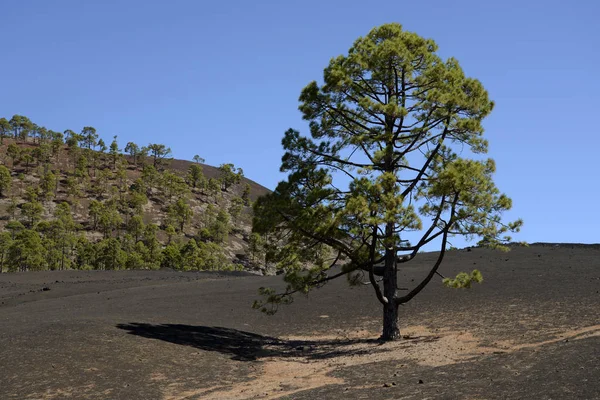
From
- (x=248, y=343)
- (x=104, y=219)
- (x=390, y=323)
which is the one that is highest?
(x=104, y=219)

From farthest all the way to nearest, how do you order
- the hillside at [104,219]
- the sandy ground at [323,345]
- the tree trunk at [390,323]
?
1. the hillside at [104,219]
2. the tree trunk at [390,323]
3. the sandy ground at [323,345]

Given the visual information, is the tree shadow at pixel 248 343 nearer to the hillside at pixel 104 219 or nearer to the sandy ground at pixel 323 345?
the sandy ground at pixel 323 345

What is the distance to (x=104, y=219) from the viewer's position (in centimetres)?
14125

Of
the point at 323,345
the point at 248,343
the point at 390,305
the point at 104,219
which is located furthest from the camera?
the point at 104,219

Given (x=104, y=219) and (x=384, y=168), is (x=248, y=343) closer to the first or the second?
(x=384, y=168)

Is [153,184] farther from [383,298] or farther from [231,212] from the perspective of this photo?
[383,298]

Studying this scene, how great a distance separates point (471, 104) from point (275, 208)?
9.23 metres

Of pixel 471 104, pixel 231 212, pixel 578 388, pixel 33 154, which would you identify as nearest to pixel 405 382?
pixel 578 388

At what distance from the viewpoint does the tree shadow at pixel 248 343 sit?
72.3ft

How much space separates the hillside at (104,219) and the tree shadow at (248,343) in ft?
254

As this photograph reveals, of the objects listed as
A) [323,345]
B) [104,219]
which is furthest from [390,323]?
[104,219]

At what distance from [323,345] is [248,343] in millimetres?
3144

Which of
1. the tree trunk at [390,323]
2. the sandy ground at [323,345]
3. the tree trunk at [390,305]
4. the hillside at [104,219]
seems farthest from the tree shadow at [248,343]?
the hillside at [104,219]

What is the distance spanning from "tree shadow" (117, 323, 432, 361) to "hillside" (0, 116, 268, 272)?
254ft
